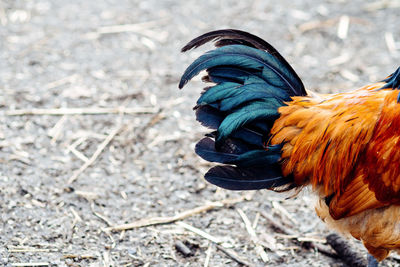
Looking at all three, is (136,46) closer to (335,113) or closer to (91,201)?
(91,201)

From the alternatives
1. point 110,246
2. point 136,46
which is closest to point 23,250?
point 110,246

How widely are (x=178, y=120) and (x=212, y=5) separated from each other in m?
3.03

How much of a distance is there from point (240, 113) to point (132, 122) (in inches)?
90.0

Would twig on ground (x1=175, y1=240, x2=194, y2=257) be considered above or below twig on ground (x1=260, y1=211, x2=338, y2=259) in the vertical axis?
below

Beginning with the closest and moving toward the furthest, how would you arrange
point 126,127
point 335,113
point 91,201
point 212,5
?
point 335,113 < point 91,201 < point 126,127 < point 212,5

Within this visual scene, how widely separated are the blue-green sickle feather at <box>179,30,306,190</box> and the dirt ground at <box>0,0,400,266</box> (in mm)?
664

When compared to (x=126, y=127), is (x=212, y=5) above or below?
above

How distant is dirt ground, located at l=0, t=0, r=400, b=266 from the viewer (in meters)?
4.16

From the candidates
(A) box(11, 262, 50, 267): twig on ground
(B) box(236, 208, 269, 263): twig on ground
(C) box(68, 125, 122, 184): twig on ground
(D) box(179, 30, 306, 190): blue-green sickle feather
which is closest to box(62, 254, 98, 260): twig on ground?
(A) box(11, 262, 50, 267): twig on ground

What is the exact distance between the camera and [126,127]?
554 cm

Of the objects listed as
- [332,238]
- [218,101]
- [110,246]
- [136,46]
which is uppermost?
[218,101]

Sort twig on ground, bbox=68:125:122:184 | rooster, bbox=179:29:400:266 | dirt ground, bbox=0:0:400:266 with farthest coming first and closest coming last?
twig on ground, bbox=68:125:122:184
dirt ground, bbox=0:0:400:266
rooster, bbox=179:29:400:266

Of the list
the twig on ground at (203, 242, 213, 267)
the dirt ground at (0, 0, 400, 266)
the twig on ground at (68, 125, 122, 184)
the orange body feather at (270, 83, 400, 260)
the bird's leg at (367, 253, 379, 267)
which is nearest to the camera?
the orange body feather at (270, 83, 400, 260)

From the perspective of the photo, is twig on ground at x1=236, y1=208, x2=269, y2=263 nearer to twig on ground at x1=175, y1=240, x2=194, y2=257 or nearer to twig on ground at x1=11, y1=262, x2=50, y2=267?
twig on ground at x1=175, y1=240, x2=194, y2=257
